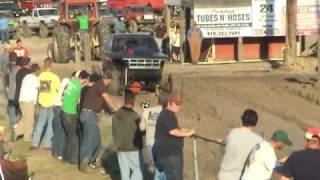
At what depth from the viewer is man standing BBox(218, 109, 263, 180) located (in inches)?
371

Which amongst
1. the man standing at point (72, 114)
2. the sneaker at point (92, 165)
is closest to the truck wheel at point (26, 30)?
the man standing at point (72, 114)

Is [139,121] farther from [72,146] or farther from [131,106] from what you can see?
[72,146]

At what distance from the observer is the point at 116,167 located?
48.3 ft

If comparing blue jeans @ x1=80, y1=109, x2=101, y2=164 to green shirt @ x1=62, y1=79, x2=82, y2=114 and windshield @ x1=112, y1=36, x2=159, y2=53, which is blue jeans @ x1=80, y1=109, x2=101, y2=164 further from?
windshield @ x1=112, y1=36, x2=159, y2=53

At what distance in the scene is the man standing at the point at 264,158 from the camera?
8.91m

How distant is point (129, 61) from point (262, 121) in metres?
5.17

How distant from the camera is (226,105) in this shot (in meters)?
24.3

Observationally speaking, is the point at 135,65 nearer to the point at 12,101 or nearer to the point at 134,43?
the point at 134,43

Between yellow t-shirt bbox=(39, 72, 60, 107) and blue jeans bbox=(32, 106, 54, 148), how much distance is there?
0.15 metres

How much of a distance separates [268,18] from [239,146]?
84.7ft

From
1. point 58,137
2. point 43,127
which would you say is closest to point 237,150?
point 58,137

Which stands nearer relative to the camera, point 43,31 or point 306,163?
point 306,163

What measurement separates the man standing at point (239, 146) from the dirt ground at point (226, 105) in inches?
129

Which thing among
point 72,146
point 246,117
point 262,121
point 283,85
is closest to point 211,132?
point 262,121
